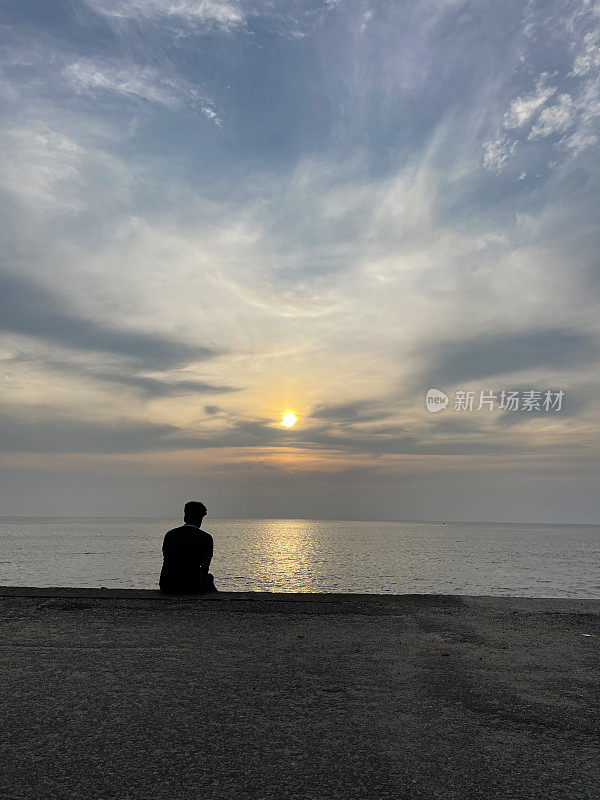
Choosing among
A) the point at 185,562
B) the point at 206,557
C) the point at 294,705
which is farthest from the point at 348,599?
the point at 294,705

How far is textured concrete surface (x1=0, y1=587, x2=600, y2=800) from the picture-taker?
3.34 metres

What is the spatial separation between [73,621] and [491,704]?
508cm

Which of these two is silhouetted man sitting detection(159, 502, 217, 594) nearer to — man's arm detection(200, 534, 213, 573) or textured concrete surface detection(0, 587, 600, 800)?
man's arm detection(200, 534, 213, 573)

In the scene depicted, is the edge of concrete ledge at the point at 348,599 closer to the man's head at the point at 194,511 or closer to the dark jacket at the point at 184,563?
the dark jacket at the point at 184,563

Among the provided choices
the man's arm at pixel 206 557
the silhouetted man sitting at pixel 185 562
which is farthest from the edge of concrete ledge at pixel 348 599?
the man's arm at pixel 206 557

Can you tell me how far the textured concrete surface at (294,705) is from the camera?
3.34 m

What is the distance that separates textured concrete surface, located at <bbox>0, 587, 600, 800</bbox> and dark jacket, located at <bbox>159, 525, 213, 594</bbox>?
1036mm

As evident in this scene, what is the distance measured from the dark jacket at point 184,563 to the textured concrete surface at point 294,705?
104 cm

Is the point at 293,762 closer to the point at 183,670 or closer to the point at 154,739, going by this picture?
the point at 154,739

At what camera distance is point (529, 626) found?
7727 mm

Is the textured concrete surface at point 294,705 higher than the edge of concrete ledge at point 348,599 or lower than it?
lower

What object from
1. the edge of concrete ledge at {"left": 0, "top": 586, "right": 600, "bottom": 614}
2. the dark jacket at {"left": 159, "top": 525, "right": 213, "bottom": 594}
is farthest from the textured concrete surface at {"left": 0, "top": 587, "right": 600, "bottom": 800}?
the dark jacket at {"left": 159, "top": 525, "right": 213, "bottom": 594}

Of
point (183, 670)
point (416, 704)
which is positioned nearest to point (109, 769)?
point (183, 670)

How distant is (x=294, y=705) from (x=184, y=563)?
4.94 metres
